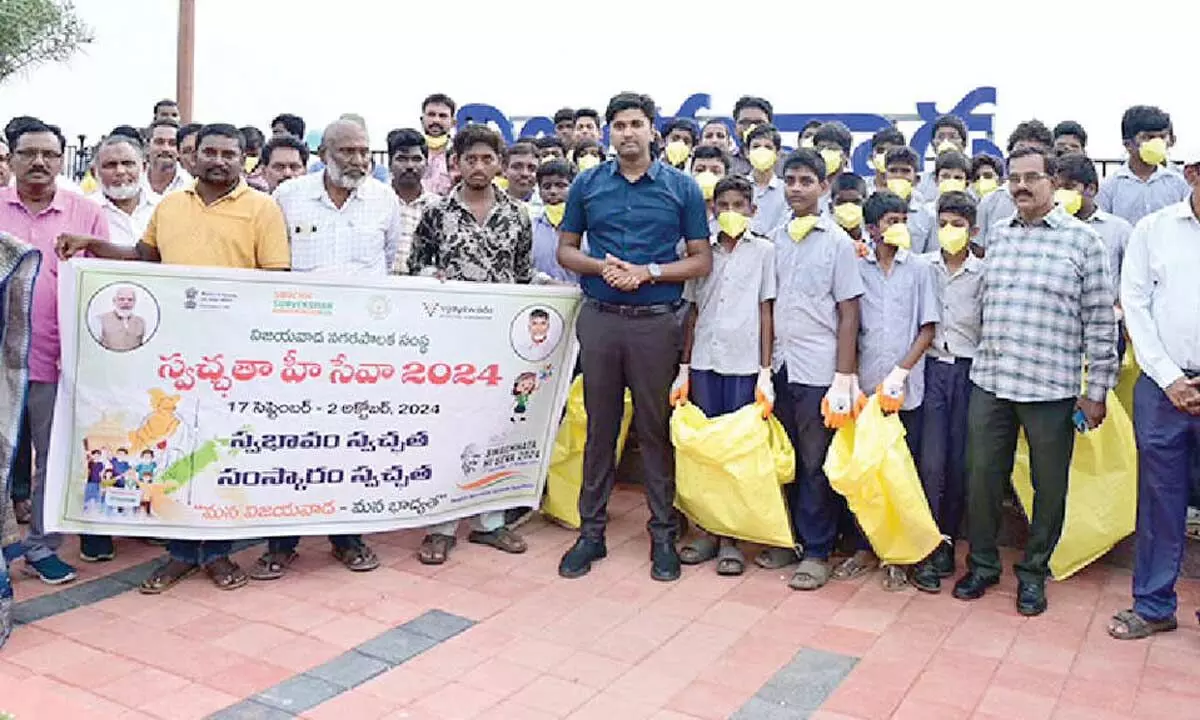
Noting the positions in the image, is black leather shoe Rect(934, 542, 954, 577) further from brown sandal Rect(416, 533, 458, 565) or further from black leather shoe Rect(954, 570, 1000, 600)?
brown sandal Rect(416, 533, 458, 565)

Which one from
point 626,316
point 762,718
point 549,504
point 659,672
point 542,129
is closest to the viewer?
point 762,718

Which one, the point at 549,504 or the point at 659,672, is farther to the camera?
the point at 549,504

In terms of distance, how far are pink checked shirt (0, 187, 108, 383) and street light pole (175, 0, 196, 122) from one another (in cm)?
1062

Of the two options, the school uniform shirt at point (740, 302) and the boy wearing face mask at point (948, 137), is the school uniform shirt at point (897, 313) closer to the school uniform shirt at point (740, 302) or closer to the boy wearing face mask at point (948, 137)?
the school uniform shirt at point (740, 302)

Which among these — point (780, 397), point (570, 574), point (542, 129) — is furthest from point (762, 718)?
point (542, 129)

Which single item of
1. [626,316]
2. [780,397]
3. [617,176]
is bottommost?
[780,397]

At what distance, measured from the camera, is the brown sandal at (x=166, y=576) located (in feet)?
13.8

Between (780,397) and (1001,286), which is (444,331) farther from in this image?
(1001,286)

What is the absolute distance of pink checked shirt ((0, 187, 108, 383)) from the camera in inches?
166

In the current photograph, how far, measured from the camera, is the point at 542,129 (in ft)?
41.4

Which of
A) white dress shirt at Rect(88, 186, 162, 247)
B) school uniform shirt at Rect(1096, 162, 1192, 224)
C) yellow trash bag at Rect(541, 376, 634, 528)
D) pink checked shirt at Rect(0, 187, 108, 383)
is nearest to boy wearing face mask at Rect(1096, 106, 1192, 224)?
school uniform shirt at Rect(1096, 162, 1192, 224)

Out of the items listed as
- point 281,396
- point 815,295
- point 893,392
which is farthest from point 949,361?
point 281,396

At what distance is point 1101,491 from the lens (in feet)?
14.6

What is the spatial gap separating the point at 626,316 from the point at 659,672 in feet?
4.79
